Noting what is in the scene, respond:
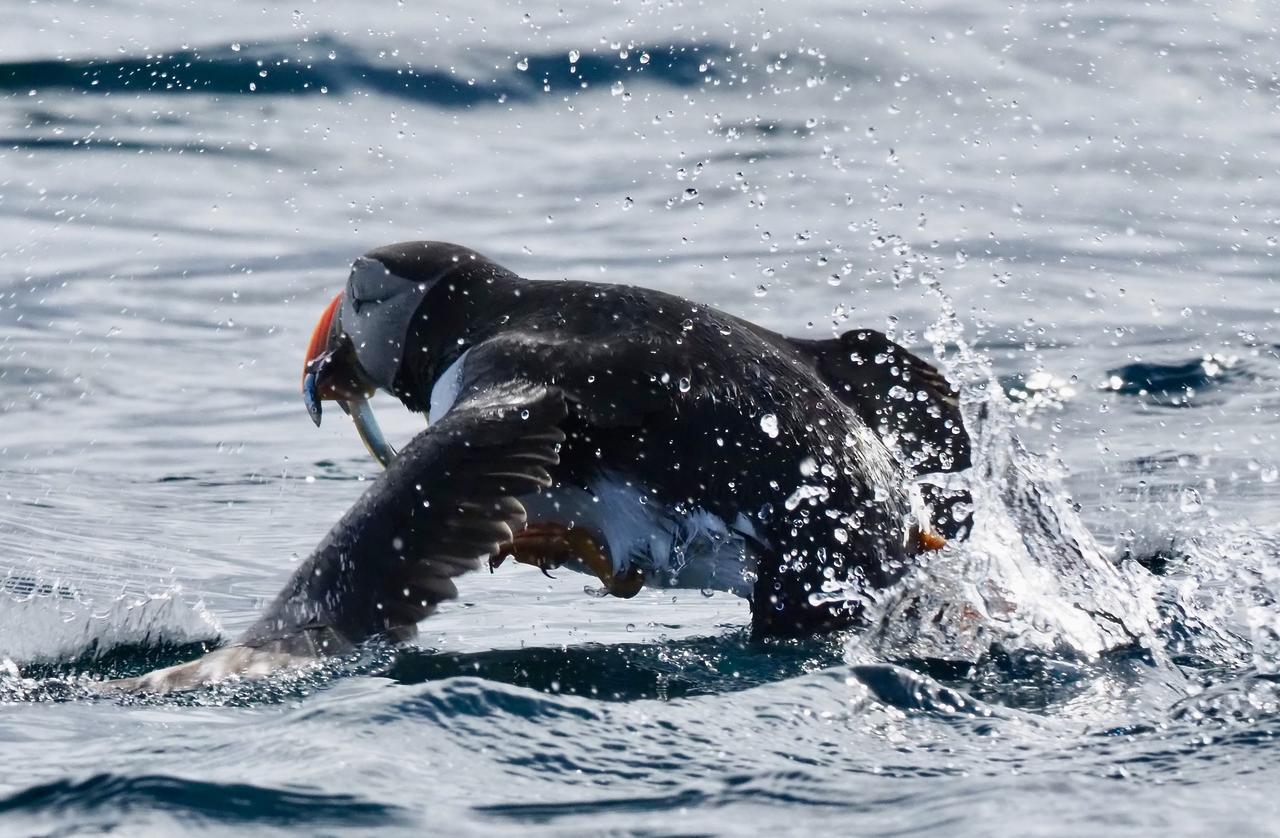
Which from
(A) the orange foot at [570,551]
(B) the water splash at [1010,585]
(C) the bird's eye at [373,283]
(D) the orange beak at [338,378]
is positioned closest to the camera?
(B) the water splash at [1010,585]

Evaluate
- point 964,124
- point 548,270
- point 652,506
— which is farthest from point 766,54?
point 652,506

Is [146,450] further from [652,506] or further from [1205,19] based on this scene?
[1205,19]

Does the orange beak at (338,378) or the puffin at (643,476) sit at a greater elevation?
the orange beak at (338,378)

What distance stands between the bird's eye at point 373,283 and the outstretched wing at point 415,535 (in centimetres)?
140

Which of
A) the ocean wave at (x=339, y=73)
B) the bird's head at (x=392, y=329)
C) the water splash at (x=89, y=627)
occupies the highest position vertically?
the ocean wave at (x=339, y=73)

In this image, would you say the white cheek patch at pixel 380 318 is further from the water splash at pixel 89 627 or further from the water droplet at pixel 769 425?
the water droplet at pixel 769 425

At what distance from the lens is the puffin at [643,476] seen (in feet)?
14.7

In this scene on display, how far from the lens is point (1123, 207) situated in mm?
11773

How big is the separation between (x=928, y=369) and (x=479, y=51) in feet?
29.7

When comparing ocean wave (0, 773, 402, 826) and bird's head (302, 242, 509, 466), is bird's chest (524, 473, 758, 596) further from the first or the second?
ocean wave (0, 773, 402, 826)

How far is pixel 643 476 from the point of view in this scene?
490cm

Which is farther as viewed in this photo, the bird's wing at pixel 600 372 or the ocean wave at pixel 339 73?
the ocean wave at pixel 339 73

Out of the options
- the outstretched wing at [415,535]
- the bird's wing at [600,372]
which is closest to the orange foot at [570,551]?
the bird's wing at [600,372]

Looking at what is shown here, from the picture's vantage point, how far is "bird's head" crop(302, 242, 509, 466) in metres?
5.89
